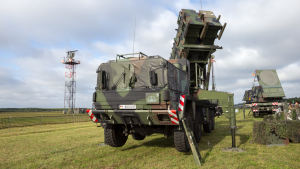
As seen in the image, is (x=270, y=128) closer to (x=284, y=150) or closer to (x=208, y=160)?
(x=284, y=150)

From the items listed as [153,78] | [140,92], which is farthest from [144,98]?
[153,78]

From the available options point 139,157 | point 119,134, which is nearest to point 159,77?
point 139,157

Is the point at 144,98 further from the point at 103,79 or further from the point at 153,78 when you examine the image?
the point at 103,79

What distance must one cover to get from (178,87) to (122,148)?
3.11 metres

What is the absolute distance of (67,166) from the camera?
193 inches

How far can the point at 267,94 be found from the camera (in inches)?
674

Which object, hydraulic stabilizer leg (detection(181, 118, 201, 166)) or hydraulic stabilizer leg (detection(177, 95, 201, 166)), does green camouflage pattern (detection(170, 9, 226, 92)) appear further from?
hydraulic stabilizer leg (detection(181, 118, 201, 166))

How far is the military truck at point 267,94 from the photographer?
17047 millimetres

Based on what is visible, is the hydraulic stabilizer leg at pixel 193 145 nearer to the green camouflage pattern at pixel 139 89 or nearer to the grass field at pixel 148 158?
the grass field at pixel 148 158

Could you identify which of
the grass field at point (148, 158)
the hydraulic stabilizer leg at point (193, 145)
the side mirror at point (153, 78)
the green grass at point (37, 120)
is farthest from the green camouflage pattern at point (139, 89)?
the green grass at point (37, 120)

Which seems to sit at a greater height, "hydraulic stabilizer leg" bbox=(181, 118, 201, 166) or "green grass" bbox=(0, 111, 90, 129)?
"hydraulic stabilizer leg" bbox=(181, 118, 201, 166)

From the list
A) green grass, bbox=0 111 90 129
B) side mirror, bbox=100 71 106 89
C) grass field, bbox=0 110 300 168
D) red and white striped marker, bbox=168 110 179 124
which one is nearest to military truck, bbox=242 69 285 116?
grass field, bbox=0 110 300 168

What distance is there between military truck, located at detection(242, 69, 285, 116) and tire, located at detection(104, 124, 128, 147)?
50.0 feet

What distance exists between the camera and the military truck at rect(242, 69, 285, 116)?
17047mm
